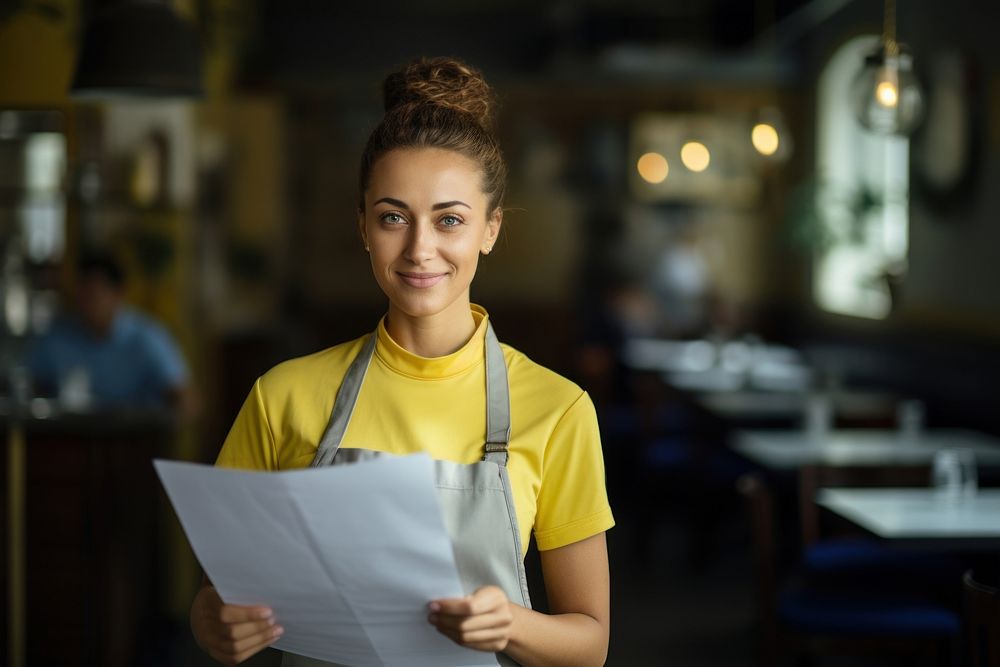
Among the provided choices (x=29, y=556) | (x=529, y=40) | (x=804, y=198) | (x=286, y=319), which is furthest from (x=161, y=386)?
(x=529, y=40)

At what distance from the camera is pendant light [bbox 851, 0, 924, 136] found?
13.5 ft

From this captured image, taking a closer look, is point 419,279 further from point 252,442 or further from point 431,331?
point 252,442

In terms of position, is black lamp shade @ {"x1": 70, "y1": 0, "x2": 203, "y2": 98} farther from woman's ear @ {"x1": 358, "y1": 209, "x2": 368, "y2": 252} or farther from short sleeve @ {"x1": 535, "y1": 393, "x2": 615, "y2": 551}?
short sleeve @ {"x1": 535, "y1": 393, "x2": 615, "y2": 551}

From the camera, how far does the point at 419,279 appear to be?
1.64m

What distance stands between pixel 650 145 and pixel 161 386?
6.72m

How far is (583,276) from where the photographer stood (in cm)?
1110

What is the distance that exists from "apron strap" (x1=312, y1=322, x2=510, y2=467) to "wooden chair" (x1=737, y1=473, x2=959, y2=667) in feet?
7.56

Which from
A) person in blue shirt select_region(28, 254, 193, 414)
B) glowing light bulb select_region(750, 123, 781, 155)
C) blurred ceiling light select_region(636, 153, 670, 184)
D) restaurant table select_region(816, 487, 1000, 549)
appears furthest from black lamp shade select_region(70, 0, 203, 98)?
blurred ceiling light select_region(636, 153, 670, 184)

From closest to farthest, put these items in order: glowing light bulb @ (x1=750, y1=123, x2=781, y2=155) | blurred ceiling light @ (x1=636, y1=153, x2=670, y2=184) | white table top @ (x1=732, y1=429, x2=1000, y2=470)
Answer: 1. white table top @ (x1=732, y1=429, x2=1000, y2=470)
2. glowing light bulb @ (x1=750, y1=123, x2=781, y2=155)
3. blurred ceiling light @ (x1=636, y1=153, x2=670, y2=184)

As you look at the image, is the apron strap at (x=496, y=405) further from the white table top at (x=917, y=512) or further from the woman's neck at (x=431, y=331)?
the white table top at (x=917, y=512)

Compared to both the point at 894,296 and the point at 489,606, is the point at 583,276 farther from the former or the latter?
the point at 489,606

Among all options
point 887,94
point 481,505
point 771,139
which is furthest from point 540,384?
point 771,139

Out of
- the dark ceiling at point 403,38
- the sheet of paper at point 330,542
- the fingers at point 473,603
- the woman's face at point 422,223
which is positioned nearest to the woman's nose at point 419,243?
the woman's face at point 422,223

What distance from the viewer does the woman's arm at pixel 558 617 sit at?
4.82 ft
